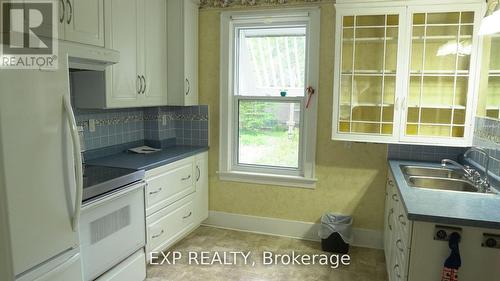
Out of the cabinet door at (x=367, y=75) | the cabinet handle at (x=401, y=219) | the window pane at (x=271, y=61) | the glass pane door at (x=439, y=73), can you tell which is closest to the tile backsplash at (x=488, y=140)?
the glass pane door at (x=439, y=73)

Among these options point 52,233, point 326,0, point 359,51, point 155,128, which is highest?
point 326,0

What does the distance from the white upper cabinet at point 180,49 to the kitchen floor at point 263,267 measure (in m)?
1.36

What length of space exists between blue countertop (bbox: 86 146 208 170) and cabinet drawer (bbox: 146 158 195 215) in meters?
0.06

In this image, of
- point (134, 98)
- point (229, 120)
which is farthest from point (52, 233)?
point (229, 120)

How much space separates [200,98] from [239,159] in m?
0.74

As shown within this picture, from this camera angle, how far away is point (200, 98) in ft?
12.0

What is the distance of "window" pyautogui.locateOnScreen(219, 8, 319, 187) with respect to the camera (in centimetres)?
335

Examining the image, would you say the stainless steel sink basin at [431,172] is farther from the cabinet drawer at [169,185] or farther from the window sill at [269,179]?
the cabinet drawer at [169,185]

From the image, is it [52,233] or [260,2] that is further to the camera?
[260,2]

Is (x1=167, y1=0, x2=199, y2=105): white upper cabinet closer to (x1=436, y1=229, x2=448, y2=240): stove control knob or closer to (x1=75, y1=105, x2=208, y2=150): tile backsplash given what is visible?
(x1=75, y1=105, x2=208, y2=150): tile backsplash

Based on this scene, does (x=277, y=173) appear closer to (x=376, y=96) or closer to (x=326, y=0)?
(x=376, y=96)

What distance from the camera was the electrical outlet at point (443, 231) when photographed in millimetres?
1705

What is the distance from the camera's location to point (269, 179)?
11.6 feet

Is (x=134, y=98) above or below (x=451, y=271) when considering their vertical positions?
above
